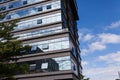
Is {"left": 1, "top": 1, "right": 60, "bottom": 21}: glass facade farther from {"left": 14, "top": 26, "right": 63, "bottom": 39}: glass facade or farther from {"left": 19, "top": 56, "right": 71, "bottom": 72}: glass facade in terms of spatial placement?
{"left": 19, "top": 56, "right": 71, "bottom": 72}: glass facade

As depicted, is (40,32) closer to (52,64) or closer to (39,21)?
(39,21)

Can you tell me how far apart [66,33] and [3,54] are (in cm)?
1358

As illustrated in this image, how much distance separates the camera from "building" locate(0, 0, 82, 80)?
29014 mm

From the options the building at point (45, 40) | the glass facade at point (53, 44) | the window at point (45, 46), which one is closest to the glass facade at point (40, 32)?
the building at point (45, 40)

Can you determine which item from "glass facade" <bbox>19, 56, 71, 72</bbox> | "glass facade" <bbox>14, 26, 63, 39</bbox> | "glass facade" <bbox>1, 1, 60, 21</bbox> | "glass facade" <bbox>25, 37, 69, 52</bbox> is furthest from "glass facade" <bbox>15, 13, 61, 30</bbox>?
"glass facade" <bbox>19, 56, 71, 72</bbox>

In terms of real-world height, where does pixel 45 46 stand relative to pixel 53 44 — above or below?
below

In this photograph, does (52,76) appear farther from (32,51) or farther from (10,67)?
(10,67)

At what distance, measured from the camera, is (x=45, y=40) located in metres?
32.3

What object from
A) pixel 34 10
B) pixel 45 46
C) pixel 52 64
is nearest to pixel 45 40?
pixel 45 46

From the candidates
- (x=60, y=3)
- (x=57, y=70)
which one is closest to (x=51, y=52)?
(x=57, y=70)

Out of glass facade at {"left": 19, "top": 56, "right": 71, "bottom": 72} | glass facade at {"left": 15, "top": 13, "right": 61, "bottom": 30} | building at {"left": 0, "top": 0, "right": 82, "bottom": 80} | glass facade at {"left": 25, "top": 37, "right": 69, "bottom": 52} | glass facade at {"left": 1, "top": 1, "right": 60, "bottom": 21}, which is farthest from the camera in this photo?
glass facade at {"left": 1, "top": 1, "right": 60, "bottom": 21}

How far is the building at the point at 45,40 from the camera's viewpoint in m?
29.0

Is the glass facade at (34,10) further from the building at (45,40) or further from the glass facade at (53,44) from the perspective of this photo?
the glass facade at (53,44)

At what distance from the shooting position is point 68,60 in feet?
95.0
